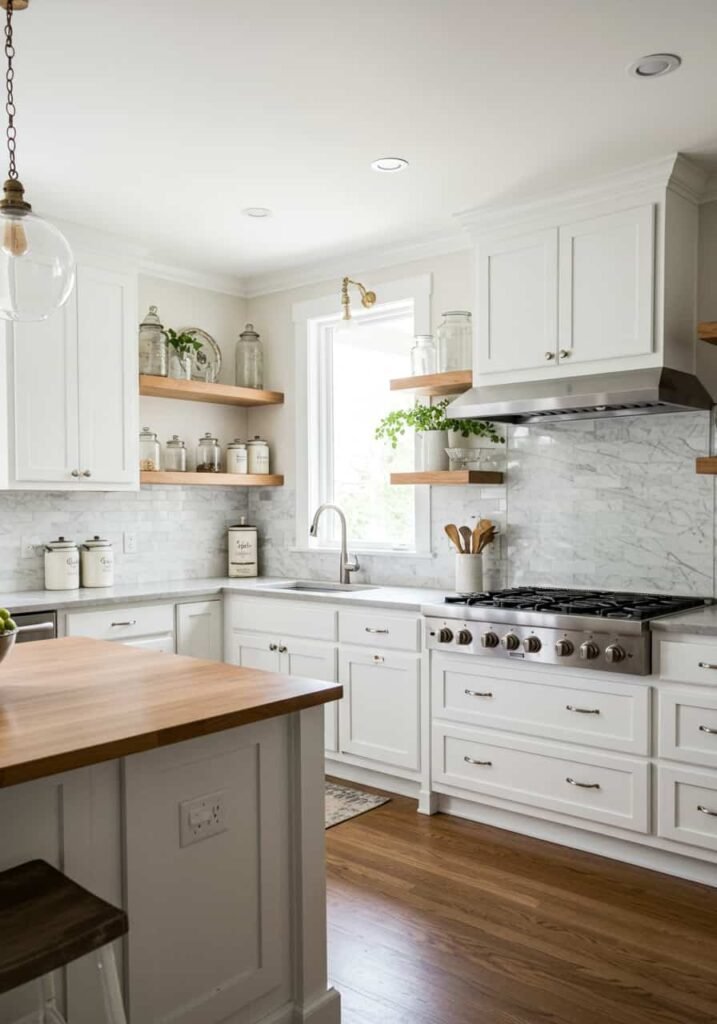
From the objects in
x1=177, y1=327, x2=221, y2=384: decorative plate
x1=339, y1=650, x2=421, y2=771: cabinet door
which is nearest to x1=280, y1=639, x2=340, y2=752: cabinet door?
x1=339, y1=650, x2=421, y2=771: cabinet door

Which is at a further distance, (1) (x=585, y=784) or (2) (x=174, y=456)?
(2) (x=174, y=456)

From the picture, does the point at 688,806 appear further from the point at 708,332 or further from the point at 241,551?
the point at 241,551

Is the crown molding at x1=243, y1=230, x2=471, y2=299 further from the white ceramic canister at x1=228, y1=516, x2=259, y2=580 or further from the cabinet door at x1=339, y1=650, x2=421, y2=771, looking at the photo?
the cabinet door at x1=339, y1=650, x2=421, y2=771

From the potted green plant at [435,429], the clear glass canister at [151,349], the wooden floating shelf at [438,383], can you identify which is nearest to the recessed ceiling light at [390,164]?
the wooden floating shelf at [438,383]

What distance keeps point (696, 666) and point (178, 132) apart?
2640mm

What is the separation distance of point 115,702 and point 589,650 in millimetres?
1859

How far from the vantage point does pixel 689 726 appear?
3.00 metres

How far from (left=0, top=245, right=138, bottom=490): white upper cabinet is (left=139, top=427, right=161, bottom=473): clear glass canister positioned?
0.33 metres

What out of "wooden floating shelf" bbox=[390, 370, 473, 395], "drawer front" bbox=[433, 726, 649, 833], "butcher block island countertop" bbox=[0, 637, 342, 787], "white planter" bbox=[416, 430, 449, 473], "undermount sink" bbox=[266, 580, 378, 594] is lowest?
"drawer front" bbox=[433, 726, 649, 833]

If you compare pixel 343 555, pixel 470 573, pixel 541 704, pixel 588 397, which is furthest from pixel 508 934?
pixel 343 555

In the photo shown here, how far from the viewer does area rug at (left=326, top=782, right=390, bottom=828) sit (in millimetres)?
3699

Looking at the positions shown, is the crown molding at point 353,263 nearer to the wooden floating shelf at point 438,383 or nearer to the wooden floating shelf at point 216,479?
the wooden floating shelf at point 438,383

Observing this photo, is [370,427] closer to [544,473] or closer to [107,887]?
[544,473]

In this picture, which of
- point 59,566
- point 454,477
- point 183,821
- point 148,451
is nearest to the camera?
point 183,821
